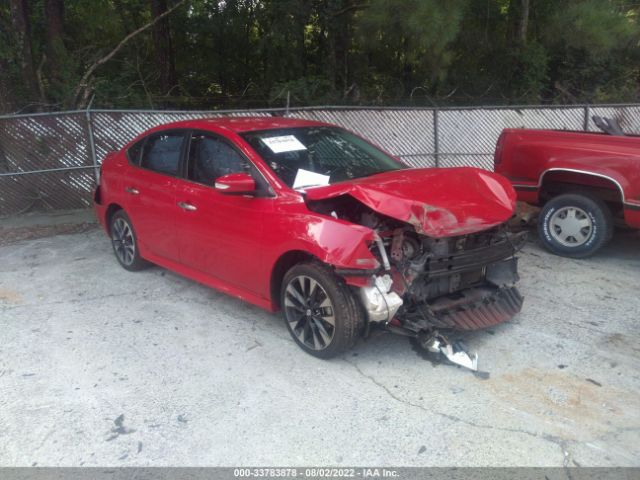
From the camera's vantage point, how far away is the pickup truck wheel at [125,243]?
612 centimetres

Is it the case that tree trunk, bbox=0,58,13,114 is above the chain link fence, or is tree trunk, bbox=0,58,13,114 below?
above

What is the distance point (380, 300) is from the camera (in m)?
3.98

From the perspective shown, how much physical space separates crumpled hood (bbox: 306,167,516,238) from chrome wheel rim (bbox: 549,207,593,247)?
6.97 ft

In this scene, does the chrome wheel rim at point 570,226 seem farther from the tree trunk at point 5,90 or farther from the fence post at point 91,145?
the tree trunk at point 5,90

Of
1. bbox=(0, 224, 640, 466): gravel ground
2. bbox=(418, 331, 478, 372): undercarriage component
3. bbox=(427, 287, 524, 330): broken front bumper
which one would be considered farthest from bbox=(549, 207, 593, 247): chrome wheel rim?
bbox=(418, 331, 478, 372): undercarriage component

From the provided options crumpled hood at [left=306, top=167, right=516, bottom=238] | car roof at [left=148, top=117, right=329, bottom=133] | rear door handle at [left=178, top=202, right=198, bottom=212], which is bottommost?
rear door handle at [left=178, top=202, right=198, bottom=212]

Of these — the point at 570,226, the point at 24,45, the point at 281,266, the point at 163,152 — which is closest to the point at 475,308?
the point at 281,266

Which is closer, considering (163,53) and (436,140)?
(436,140)

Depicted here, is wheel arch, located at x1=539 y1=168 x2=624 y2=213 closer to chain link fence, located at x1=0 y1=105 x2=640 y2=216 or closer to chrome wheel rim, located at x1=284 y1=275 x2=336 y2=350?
chrome wheel rim, located at x1=284 y1=275 x2=336 y2=350

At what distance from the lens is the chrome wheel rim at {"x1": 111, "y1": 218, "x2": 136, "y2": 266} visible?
6.18 metres

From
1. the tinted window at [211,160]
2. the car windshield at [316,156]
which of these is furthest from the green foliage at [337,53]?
the tinted window at [211,160]

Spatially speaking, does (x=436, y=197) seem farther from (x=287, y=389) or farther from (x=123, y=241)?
(x=123, y=241)

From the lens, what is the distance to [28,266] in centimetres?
674

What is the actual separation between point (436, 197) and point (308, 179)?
1.02m
